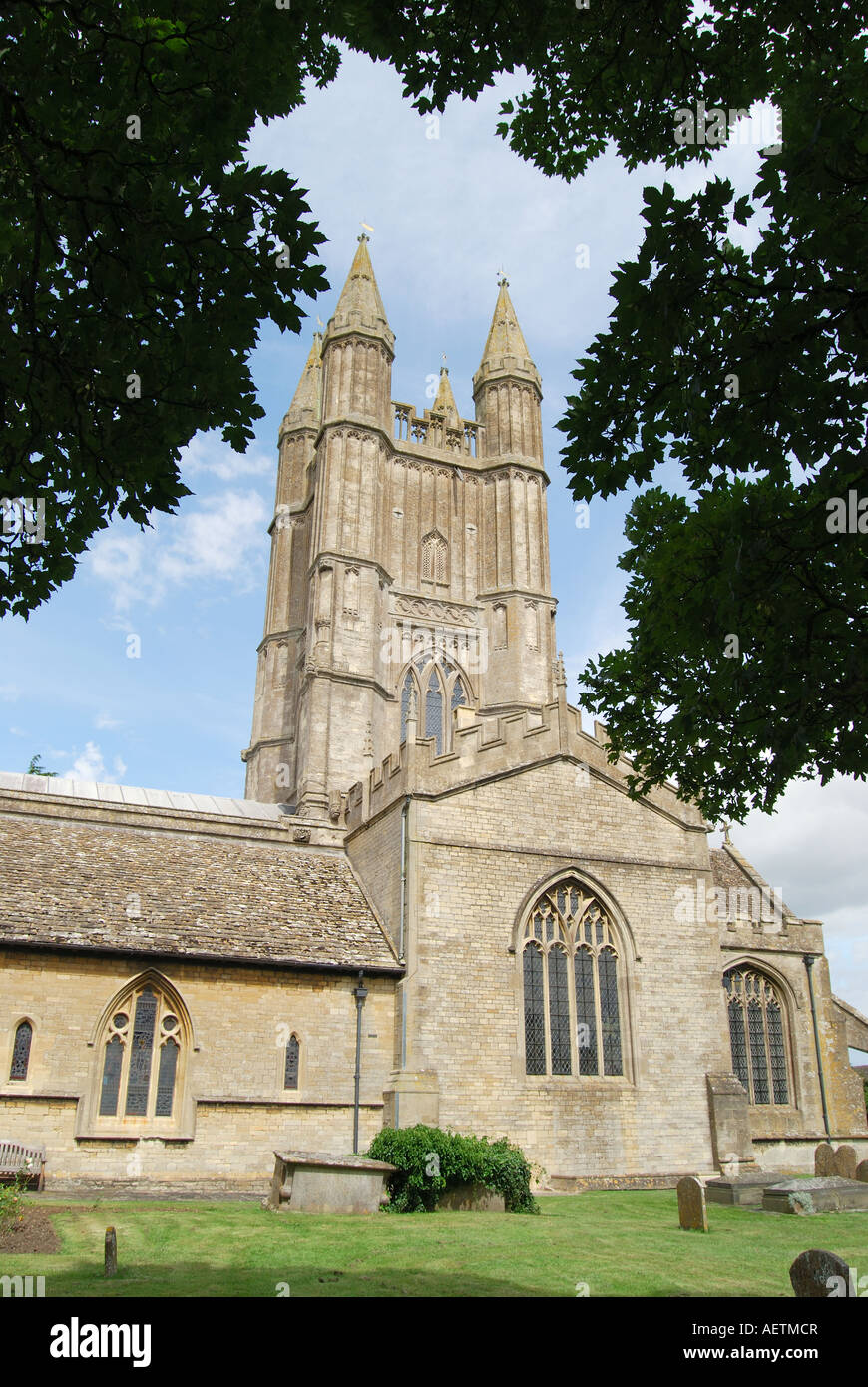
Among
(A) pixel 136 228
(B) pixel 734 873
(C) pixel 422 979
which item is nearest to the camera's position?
(A) pixel 136 228

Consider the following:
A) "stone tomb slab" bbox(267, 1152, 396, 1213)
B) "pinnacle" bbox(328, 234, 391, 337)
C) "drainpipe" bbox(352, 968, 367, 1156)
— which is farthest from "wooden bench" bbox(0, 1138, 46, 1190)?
"pinnacle" bbox(328, 234, 391, 337)

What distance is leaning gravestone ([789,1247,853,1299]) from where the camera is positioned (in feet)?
22.9

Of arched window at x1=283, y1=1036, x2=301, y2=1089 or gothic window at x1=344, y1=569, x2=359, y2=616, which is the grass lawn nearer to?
arched window at x1=283, y1=1036, x2=301, y2=1089

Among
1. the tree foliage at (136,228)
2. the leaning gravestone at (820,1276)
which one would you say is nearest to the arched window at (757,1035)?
the leaning gravestone at (820,1276)

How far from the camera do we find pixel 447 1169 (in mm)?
15695

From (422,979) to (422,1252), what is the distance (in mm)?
8747

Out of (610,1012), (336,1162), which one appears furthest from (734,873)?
(336,1162)

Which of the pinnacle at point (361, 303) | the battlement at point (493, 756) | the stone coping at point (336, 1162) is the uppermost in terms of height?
the pinnacle at point (361, 303)

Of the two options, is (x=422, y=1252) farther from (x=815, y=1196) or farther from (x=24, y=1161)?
→ (x=815, y=1196)

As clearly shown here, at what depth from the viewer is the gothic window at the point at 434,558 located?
135 ft

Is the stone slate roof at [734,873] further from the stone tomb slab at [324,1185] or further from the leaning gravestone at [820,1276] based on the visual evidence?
the leaning gravestone at [820,1276]

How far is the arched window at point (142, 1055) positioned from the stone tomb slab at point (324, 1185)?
3.87m

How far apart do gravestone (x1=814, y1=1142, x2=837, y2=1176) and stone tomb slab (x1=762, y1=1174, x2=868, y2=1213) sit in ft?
7.78
